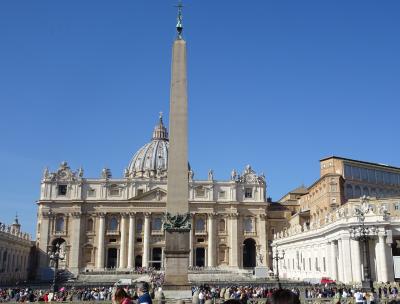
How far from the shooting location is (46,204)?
238 ft

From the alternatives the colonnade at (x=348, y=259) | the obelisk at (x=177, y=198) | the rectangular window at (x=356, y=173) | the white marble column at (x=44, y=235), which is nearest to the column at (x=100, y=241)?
the white marble column at (x=44, y=235)

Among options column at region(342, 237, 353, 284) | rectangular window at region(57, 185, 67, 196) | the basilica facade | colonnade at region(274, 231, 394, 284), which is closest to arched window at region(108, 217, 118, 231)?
the basilica facade

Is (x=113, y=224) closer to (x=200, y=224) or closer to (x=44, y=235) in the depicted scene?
(x=44, y=235)

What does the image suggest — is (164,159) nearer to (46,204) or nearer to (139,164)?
(139,164)

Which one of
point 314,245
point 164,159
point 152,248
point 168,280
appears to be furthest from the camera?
point 164,159

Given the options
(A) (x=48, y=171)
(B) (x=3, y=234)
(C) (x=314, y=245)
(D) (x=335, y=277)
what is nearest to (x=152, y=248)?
(A) (x=48, y=171)

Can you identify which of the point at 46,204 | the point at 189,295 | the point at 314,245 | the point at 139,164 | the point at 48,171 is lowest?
the point at 189,295

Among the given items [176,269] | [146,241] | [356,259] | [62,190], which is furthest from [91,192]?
[176,269]

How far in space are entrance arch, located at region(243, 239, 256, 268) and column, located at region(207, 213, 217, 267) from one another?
591cm

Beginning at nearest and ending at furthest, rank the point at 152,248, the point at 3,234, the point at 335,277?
the point at 335,277 → the point at 3,234 → the point at 152,248

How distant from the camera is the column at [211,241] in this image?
236 feet

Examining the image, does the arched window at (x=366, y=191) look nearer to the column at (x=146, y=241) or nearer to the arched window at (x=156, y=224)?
the arched window at (x=156, y=224)

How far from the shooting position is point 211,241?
72812 mm

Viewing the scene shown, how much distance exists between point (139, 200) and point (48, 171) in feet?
50.7
